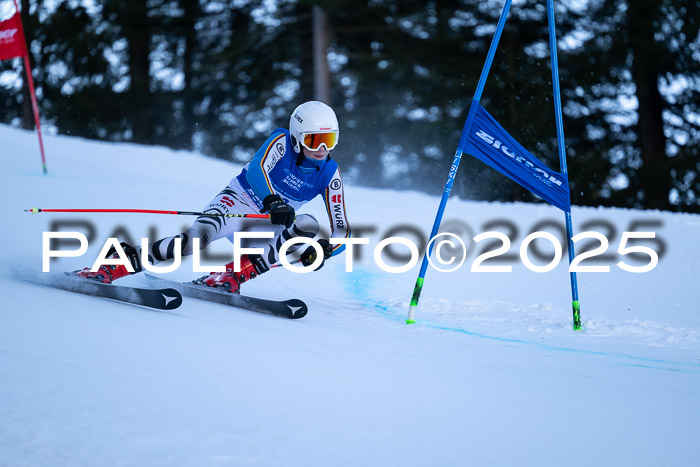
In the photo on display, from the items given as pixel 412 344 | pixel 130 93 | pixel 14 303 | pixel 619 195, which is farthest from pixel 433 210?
pixel 130 93

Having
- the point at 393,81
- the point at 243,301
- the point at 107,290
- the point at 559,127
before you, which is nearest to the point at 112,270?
the point at 107,290

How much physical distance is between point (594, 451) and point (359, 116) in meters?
14.2

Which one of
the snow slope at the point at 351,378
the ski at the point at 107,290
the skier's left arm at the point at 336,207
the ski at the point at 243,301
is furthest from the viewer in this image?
the skier's left arm at the point at 336,207

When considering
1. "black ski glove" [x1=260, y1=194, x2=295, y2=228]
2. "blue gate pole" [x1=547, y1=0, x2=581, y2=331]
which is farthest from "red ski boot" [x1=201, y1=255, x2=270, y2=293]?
"blue gate pole" [x1=547, y1=0, x2=581, y2=331]

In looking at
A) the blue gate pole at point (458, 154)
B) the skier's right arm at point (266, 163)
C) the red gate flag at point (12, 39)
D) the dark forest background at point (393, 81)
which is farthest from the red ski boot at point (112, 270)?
the dark forest background at point (393, 81)

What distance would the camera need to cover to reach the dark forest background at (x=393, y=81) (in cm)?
1521

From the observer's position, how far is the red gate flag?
9.47 metres

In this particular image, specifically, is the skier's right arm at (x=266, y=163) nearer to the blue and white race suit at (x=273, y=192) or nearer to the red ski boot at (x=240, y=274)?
the blue and white race suit at (x=273, y=192)

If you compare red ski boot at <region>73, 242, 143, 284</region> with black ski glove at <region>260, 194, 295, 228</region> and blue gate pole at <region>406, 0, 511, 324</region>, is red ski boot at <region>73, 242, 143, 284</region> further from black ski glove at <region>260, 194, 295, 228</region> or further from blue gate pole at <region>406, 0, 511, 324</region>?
blue gate pole at <region>406, 0, 511, 324</region>

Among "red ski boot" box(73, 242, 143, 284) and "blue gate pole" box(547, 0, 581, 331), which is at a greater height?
"blue gate pole" box(547, 0, 581, 331)

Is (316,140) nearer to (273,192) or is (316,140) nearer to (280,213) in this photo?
(273,192)

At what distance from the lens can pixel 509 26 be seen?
16141 millimetres

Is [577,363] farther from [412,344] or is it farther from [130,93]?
[130,93]

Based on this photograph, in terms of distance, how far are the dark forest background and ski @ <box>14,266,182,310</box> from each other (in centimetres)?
1087
